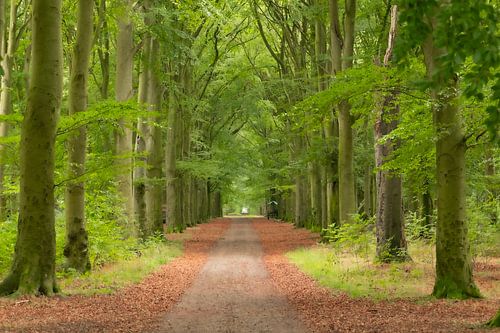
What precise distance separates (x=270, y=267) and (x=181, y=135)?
21.6 meters

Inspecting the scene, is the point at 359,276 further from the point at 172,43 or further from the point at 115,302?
the point at 172,43

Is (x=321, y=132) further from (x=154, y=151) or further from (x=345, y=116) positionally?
(x=345, y=116)

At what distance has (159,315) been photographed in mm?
9547

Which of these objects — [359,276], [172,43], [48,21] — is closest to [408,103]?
[359,276]

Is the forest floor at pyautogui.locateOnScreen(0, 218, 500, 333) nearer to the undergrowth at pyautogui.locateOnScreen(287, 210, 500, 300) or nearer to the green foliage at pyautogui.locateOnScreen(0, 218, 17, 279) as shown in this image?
the undergrowth at pyautogui.locateOnScreen(287, 210, 500, 300)

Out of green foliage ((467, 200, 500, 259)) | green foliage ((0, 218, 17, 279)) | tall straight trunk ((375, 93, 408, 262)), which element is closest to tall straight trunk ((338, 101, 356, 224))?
tall straight trunk ((375, 93, 408, 262))

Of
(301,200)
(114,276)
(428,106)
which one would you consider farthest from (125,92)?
(301,200)

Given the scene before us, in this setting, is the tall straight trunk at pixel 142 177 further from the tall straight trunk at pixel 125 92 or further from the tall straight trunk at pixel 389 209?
the tall straight trunk at pixel 389 209

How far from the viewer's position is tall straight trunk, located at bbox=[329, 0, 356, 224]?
19.4 metres

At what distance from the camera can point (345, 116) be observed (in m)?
19.7

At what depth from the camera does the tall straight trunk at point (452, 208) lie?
10227mm

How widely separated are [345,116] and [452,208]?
32.0ft

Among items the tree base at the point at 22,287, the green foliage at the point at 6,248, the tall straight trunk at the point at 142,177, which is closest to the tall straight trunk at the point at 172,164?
the tall straight trunk at the point at 142,177

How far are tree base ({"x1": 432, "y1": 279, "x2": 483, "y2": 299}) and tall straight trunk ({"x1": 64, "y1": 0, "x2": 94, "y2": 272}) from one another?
8261 millimetres
